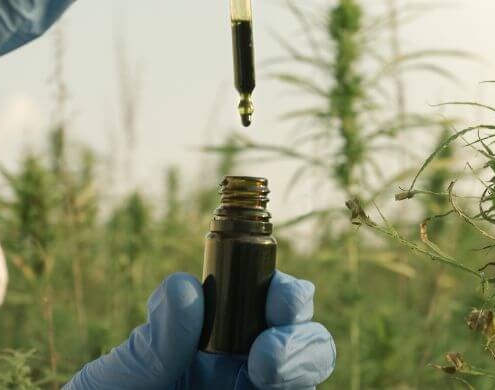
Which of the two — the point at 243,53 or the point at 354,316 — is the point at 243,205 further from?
the point at 354,316

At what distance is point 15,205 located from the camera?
2.91m

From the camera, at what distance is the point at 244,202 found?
1517 mm

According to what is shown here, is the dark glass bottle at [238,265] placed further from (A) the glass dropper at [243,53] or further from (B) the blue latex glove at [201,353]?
(A) the glass dropper at [243,53]

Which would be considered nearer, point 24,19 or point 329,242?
point 24,19

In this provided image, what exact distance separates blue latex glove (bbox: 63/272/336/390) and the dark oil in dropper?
1.11 ft

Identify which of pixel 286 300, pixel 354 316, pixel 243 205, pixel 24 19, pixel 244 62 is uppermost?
pixel 24 19

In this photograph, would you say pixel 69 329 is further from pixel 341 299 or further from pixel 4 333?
pixel 341 299

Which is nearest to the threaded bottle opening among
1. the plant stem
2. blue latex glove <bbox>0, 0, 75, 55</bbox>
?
blue latex glove <bbox>0, 0, 75, 55</bbox>

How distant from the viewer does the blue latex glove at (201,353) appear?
1.63 metres

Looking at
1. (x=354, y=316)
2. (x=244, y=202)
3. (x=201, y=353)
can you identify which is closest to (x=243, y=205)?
(x=244, y=202)

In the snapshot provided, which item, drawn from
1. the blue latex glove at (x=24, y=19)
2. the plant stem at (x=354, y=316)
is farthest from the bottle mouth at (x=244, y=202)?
the plant stem at (x=354, y=316)

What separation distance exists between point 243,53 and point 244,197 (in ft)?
0.97

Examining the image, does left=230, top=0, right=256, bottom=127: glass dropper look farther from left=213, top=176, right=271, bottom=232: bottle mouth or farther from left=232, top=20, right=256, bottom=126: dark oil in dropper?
left=213, top=176, right=271, bottom=232: bottle mouth

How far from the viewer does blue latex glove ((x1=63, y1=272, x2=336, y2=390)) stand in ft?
5.35
